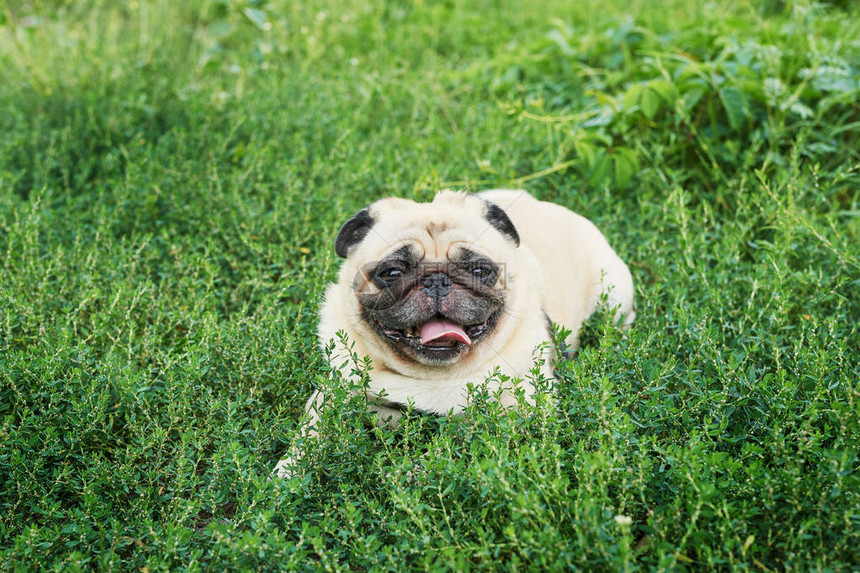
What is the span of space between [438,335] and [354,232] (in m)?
0.72

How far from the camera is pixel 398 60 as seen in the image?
22.2 feet

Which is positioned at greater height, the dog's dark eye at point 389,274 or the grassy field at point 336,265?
the dog's dark eye at point 389,274

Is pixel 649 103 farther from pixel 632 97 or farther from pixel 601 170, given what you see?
pixel 601 170

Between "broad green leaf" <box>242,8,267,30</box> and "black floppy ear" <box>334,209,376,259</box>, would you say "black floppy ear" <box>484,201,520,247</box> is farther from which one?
"broad green leaf" <box>242,8,267,30</box>

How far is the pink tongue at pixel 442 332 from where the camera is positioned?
3.01 m

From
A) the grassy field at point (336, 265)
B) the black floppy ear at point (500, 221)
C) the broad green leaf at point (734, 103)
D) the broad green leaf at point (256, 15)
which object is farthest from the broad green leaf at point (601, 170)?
the broad green leaf at point (256, 15)

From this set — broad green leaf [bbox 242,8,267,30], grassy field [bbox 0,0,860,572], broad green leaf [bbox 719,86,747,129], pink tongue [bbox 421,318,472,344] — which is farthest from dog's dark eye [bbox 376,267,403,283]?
broad green leaf [bbox 242,8,267,30]

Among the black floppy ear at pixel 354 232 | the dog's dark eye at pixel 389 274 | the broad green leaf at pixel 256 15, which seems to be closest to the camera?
the dog's dark eye at pixel 389 274

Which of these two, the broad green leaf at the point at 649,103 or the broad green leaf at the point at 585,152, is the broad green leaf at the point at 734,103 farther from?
the broad green leaf at the point at 585,152

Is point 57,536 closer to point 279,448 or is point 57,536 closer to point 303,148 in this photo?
point 279,448

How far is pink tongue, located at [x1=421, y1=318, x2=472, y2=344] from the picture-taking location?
3.01 meters

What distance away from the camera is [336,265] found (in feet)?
13.3

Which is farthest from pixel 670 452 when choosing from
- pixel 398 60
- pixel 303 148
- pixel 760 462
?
pixel 398 60

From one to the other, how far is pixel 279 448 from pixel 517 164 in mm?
2901
